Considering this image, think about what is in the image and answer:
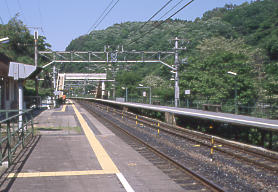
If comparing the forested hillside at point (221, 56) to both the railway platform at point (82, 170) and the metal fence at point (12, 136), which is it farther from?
the railway platform at point (82, 170)

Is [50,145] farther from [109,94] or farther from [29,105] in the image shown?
[109,94]

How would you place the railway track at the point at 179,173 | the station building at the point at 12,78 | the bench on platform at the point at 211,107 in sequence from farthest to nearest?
the bench on platform at the point at 211,107 < the station building at the point at 12,78 < the railway track at the point at 179,173

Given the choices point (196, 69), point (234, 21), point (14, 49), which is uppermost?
point (234, 21)

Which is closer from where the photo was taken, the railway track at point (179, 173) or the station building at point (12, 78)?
the railway track at point (179, 173)

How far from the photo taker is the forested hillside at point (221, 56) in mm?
38875

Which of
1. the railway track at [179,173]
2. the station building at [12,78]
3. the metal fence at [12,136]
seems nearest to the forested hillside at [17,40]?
the station building at [12,78]

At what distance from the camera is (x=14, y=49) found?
57188 mm

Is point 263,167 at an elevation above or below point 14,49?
below

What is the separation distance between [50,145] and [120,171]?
4.53m

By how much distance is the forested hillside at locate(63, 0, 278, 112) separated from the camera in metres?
38.9

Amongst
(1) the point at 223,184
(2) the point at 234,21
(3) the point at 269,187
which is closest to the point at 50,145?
(1) the point at 223,184

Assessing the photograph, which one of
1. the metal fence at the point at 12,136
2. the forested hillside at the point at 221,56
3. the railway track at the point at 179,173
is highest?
the forested hillside at the point at 221,56

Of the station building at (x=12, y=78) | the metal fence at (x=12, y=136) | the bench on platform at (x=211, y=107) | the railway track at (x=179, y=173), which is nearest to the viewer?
the railway track at (x=179, y=173)

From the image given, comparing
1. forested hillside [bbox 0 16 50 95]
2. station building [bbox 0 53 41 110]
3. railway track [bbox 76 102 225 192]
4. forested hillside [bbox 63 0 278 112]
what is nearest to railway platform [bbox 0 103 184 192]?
railway track [bbox 76 102 225 192]
